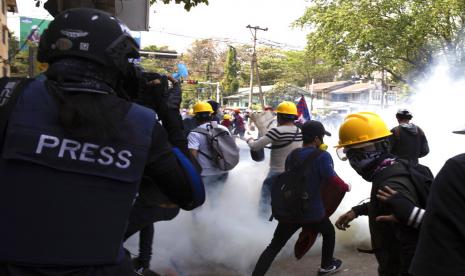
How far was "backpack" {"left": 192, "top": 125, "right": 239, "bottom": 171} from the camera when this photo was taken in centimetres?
616

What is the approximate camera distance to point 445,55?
22844 millimetres

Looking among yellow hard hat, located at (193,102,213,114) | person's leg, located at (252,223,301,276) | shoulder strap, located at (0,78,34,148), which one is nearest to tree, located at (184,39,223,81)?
yellow hard hat, located at (193,102,213,114)

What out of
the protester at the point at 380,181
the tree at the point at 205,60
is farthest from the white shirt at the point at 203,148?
the tree at the point at 205,60

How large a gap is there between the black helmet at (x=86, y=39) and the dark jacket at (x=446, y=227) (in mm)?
1123

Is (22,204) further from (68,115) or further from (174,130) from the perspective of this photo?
(174,130)

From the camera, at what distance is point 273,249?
4605 mm

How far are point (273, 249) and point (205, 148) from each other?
6.55ft

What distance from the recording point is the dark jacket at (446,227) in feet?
4.83

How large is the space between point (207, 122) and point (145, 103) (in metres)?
4.12

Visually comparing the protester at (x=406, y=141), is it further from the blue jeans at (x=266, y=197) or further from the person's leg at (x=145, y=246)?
the person's leg at (x=145, y=246)

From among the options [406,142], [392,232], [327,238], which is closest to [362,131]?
[392,232]

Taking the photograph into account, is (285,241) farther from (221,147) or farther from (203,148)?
(203,148)

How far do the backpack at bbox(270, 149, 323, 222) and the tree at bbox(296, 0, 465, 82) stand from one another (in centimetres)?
1938

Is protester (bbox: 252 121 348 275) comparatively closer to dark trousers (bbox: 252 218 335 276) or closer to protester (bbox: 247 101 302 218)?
dark trousers (bbox: 252 218 335 276)
